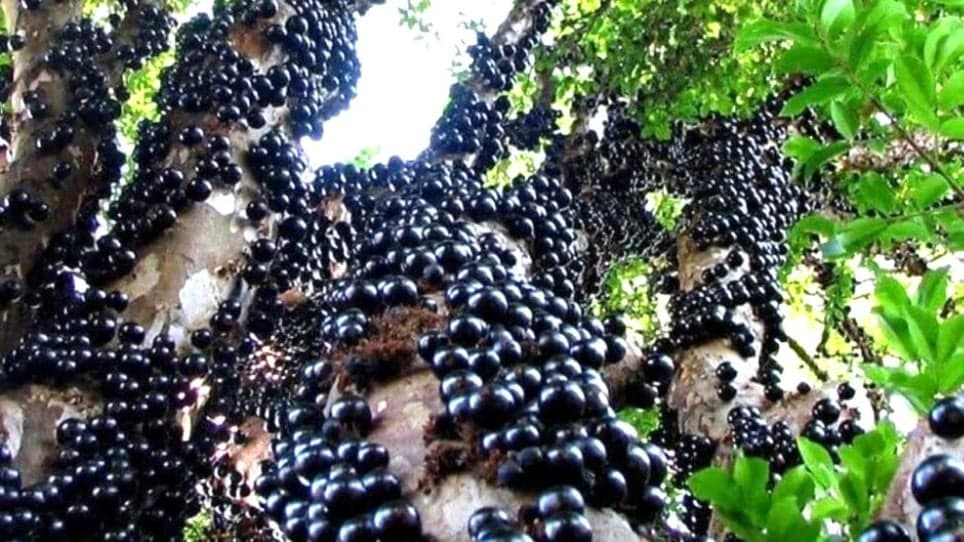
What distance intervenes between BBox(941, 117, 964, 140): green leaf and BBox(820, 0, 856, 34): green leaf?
10.9 inches

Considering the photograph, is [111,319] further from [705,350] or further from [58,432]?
[705,350]

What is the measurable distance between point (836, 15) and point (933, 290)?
0.56 meters

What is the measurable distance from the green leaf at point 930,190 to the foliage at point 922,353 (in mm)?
382

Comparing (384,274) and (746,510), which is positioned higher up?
(384,274)

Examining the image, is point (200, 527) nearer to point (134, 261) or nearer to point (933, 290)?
point (134, 261)

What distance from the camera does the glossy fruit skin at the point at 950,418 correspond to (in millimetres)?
1420

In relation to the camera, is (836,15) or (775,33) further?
(775,33)

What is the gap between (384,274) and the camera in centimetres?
294

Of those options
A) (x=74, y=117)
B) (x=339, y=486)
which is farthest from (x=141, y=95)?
(x=339, y=486)

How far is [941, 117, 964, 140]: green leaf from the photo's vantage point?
173cm

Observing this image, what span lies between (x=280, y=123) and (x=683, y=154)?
8.23 feet

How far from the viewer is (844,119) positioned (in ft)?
6.56

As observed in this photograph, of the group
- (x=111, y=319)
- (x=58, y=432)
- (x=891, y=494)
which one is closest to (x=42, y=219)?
(x=111, y=319)

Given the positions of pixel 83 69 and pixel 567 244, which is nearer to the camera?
pixel 567 244
